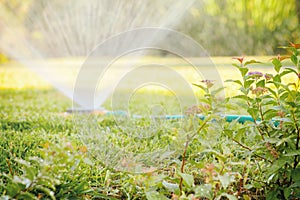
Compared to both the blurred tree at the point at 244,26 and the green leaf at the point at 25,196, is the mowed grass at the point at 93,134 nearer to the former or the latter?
the green leaf at the point at 25,196

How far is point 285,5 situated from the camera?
925 centimetres

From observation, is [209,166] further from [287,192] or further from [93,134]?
[93,134]

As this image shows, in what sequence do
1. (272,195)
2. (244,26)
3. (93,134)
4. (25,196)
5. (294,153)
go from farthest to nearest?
(244,26), (93,134), (272,195), (294,153), (25,196)

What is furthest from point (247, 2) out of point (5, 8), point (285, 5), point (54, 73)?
point (5, 8)

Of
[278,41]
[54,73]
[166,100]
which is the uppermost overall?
[278,41]

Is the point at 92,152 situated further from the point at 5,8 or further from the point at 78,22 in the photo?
the point at 5,8

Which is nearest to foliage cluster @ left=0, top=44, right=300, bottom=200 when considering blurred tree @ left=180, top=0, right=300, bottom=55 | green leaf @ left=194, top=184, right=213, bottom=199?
green leaf @ left=194, top=184, right=213, bottom=199

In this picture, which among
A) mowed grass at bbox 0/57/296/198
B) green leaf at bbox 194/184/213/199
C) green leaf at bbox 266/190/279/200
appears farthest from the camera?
mowed grass at bbox 0/57/296/198

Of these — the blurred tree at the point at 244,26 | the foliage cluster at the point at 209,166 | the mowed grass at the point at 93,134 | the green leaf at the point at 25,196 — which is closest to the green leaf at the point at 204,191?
the foliage cluster at the point at 209,166

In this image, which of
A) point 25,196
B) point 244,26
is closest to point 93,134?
point 25,196

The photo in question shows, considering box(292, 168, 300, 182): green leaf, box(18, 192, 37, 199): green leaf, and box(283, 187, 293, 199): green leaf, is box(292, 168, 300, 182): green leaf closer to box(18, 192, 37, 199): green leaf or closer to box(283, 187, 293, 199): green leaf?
box(283, 187, 293, 199): green leaf

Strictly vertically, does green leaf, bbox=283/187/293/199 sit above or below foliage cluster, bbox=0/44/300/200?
below

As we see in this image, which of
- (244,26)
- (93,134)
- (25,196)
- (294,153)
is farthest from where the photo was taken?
(244,26)

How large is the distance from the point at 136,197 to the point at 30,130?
127 centimetres
